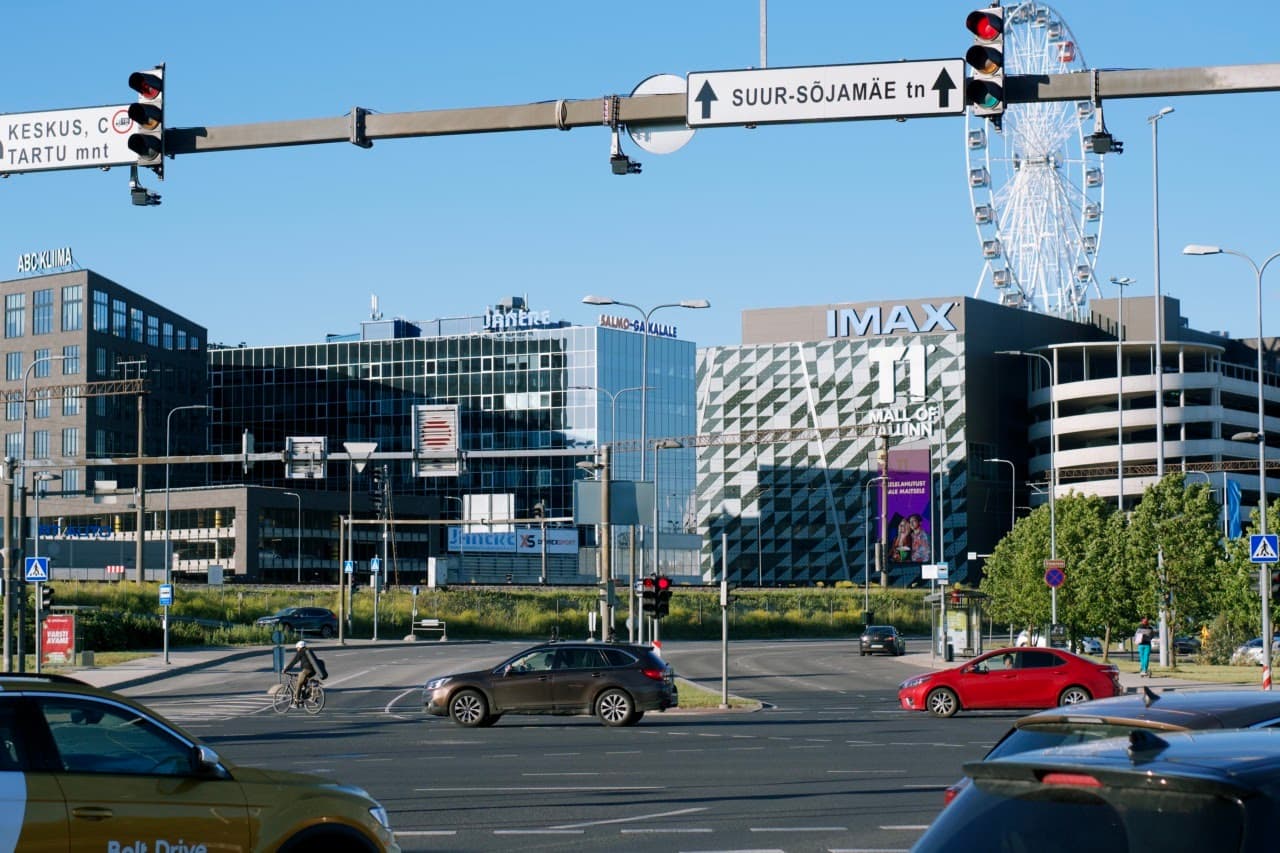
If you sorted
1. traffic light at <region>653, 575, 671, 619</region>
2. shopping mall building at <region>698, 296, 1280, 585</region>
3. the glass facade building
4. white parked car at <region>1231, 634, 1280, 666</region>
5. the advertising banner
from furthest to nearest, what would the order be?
the glass facade building → shopping mall building at <region>698, 296, 1280, 585</region> → white parked car at <region>1231, 634, 1280, 666</region> → the advertising banner → traffic light at <region>653, 575, 671, 619</region>

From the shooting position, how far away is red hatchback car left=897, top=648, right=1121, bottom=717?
33.8 meters

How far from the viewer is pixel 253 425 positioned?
496 ft

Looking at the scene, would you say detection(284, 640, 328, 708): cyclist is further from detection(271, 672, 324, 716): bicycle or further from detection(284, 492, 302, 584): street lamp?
detection(284, 492, 302, 584): street lamp

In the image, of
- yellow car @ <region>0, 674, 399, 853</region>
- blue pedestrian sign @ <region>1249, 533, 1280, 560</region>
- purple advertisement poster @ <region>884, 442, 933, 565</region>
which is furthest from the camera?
purple advertisement poster @ <region>884, 442, 933, 565</region>

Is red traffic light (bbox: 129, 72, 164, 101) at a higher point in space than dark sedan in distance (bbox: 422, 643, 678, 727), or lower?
higher

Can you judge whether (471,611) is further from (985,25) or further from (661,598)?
(985,25)

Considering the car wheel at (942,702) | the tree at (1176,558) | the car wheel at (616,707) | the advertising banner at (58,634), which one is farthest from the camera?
the tree at (1176,558)

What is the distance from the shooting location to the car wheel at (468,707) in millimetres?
31172

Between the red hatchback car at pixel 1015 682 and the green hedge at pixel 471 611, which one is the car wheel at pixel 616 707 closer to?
the red hatchback car at pixel 1015 682

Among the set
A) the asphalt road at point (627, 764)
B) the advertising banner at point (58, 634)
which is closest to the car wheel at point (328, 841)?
the asphalt road at point (627, 764)

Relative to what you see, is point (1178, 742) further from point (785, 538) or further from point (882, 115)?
point (785, 538)

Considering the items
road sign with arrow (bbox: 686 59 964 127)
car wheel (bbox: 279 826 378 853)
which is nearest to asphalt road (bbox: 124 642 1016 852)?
car wheel (bbox: 279 826 378 853)

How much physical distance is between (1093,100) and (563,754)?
13.7 metres

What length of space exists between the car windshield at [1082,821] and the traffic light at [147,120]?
12.1 m
